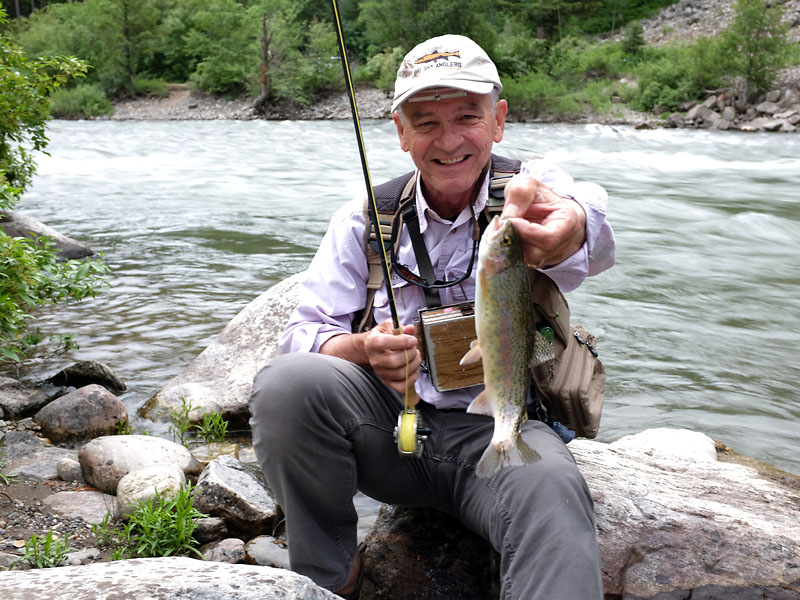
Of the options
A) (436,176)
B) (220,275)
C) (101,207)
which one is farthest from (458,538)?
(101,207)

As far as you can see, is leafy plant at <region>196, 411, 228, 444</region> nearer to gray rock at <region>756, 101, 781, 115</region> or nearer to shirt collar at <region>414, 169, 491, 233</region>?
shirt collar at <region>414, 169, 491, 233</region>

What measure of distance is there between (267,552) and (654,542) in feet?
5.48

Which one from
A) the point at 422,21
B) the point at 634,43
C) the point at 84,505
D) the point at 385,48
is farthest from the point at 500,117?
the point at 385,48

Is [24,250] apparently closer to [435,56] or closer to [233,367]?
[233,367]

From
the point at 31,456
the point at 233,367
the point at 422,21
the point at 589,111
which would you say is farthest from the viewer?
the point at 422,21

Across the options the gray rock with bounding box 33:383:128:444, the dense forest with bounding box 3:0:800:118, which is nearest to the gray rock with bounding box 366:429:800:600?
the gray rock with bounding box 33:383:128:444

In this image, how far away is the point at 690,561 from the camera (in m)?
2.71

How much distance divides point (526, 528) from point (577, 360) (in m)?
0.78

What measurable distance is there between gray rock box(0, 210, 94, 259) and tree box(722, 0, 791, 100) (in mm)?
30423

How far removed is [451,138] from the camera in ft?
9.03

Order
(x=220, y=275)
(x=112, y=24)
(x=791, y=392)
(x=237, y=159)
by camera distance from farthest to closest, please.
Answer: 1. (x=112, y=24)
2. (x=237, y=159)
3. (x=220, y=275)
4. (x=791, y=392)

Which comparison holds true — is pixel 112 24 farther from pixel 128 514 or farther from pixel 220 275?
pixel 128 514

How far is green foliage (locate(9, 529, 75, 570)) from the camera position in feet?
10.1

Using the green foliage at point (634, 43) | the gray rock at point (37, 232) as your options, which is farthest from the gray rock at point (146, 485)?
the green foliage at point (634, 43)
